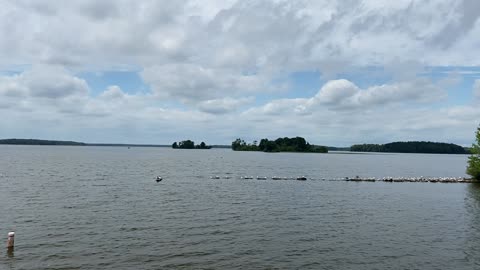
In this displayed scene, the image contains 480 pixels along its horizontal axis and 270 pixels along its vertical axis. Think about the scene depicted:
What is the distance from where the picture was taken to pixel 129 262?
22828 millimetres

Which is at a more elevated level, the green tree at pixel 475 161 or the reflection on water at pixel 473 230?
the green tree at pixel 475 161

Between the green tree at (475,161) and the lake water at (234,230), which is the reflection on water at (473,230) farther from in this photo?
the green tree at (475,161)

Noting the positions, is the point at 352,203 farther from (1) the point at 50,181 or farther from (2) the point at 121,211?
(1) the point at 50,181

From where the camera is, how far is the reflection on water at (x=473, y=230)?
997 inches

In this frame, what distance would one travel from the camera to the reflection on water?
25.3 metres

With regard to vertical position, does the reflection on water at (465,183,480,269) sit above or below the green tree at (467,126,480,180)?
below

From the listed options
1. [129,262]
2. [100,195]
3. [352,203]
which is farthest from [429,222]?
[100,195]

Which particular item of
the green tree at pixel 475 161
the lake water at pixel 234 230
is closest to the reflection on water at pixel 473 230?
the lake water at pixel 234 230

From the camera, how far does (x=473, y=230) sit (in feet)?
109

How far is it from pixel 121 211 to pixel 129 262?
1716 centimetres

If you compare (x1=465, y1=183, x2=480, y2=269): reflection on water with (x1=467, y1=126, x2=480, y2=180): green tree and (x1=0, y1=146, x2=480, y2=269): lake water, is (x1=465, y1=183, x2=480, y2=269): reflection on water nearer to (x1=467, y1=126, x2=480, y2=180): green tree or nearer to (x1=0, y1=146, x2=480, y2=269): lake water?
(x1=0, y1=146, x2=480, y2=269): lake water

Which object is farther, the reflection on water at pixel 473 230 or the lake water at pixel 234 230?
the reflection on water at pixel 473 230

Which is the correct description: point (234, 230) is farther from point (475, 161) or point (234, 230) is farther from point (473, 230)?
point (475, 161)

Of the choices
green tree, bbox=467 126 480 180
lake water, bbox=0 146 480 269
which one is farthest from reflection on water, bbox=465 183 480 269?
green tree, bbox=467 126 480 180
